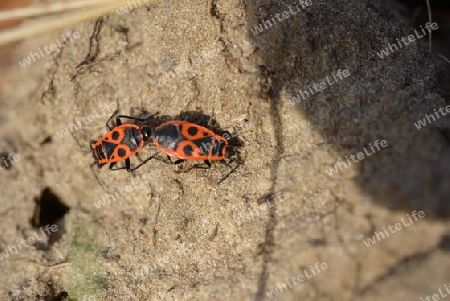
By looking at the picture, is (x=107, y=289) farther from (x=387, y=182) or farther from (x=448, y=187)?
(x=448, y=187)

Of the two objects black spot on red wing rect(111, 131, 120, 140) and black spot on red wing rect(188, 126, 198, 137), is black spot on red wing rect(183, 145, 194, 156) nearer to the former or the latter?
black spot on red wing rect(188, 126, 198, 137)

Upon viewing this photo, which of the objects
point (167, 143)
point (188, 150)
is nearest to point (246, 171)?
point (188, 150)

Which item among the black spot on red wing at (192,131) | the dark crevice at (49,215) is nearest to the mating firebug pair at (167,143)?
the black spot on red wing at (192,131)

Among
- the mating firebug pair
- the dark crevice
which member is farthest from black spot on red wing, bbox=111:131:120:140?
the dark crevice

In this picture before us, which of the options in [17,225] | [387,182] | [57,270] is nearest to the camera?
[387,182]

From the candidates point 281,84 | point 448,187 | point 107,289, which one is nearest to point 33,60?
point 107,289

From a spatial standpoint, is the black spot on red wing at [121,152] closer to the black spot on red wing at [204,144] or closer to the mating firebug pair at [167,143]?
the mating firebug pair at [167,143]

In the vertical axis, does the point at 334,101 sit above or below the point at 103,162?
below
